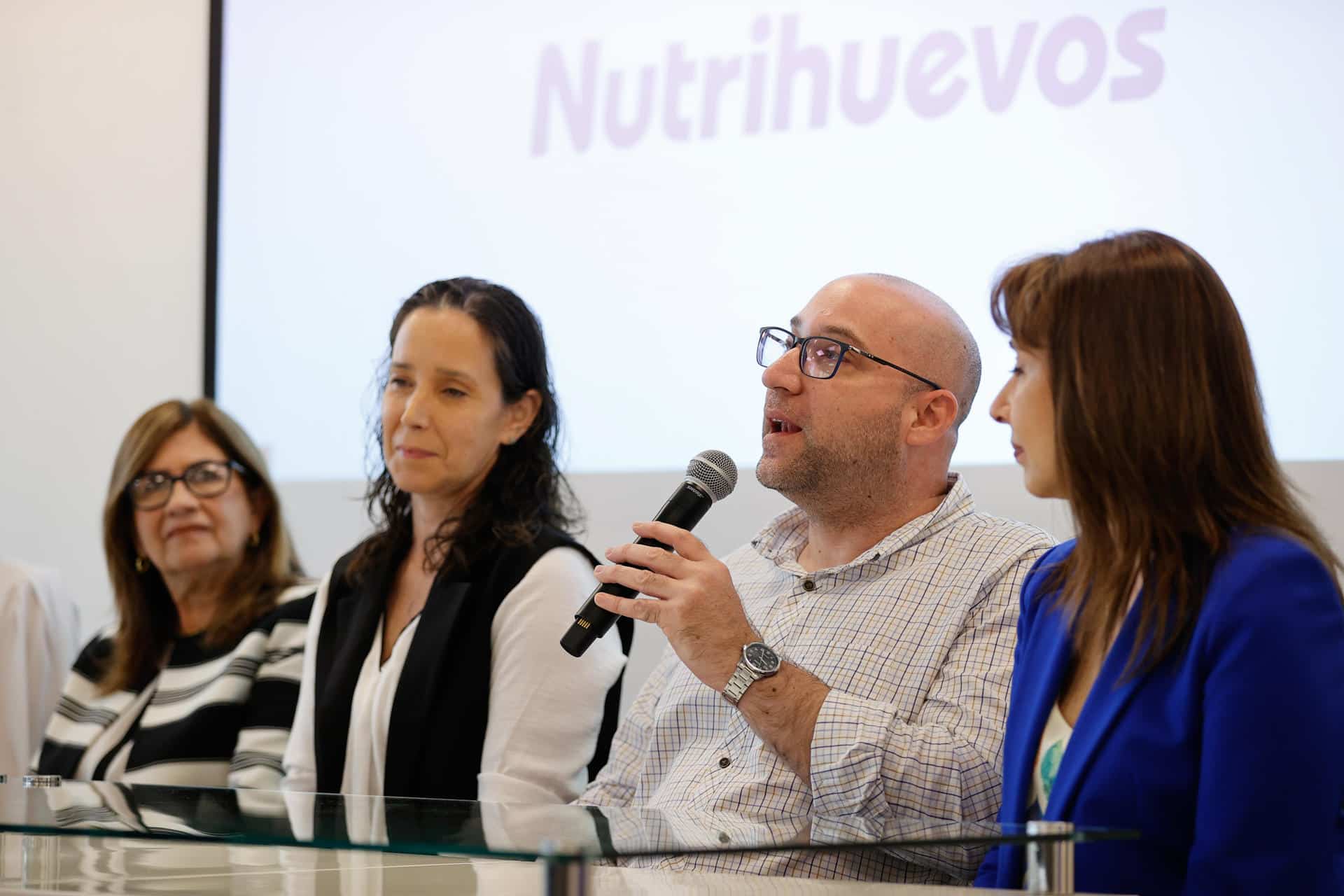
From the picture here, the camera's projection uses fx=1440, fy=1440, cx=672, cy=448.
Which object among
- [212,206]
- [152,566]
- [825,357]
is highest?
[212,206]

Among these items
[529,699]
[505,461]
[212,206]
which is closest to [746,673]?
[529,699]

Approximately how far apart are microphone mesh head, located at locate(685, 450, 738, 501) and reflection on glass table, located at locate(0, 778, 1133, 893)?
0.77m

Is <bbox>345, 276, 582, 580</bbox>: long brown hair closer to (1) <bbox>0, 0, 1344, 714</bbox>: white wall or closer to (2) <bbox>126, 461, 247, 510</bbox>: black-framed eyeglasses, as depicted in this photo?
(2) <bbox>126, 461, 247, 510</bbox>: black-framed eyeglasses

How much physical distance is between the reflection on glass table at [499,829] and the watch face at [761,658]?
0.53 metres

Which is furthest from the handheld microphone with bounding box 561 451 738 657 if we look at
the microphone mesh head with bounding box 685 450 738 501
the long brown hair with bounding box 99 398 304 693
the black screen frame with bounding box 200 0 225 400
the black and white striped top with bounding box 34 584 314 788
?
the black screen frame with bounding box 200 0 225 400

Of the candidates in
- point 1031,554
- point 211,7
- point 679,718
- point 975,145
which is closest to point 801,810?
point 679,718

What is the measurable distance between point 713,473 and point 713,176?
171 centimetres

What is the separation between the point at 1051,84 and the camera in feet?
10.3

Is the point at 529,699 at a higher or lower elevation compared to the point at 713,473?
lower

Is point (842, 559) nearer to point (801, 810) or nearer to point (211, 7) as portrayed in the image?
point (801, 810)

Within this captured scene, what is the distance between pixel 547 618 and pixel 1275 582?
4.57 ft

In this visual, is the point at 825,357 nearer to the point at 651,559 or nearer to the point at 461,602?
the point at 651,559

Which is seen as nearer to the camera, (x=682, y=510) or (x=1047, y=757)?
(x=1047, y=757)

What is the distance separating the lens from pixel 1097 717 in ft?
4.90
